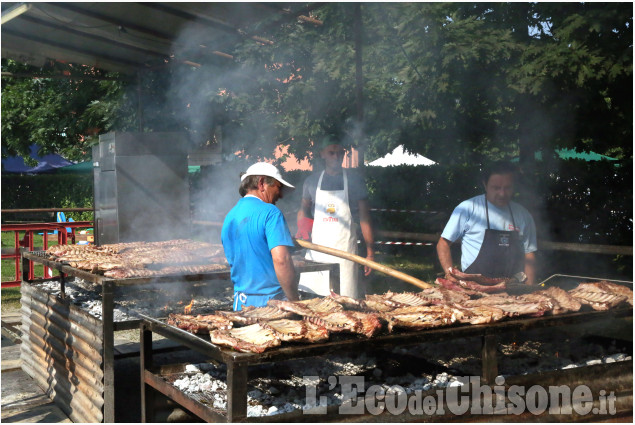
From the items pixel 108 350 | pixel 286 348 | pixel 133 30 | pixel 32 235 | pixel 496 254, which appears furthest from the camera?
pixel 32 235

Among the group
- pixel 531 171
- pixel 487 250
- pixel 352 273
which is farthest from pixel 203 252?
pixel 531 171

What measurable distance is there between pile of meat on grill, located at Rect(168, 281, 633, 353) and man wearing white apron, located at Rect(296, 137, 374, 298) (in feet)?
6.57

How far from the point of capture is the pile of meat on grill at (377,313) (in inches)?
119

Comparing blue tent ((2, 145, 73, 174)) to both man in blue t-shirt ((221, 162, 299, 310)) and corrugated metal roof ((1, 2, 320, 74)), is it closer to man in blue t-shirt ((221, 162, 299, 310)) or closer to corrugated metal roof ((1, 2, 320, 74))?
corrugated metal roof ((1, 2, 320, 74))

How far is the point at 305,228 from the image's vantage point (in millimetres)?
6527

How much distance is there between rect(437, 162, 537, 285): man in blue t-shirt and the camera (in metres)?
5.14

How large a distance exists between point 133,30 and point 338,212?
2.75 m

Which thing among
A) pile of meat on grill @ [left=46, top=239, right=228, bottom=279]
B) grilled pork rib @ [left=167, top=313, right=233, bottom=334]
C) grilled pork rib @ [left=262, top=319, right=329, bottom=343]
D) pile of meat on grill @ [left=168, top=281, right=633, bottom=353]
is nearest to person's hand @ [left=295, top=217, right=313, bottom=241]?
pile of meat on grill @ [left=46, top=239, right=228, bottom=279]

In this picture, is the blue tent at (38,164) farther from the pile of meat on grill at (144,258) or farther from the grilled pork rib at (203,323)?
the grilled pork rib at (203,323)

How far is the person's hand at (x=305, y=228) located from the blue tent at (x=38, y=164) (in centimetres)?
2775

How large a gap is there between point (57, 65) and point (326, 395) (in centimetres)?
618

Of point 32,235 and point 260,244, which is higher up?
point 260,244

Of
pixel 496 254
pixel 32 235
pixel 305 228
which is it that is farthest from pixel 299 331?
pixel 32 235

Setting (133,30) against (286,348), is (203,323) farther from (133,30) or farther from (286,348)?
(133,30)
